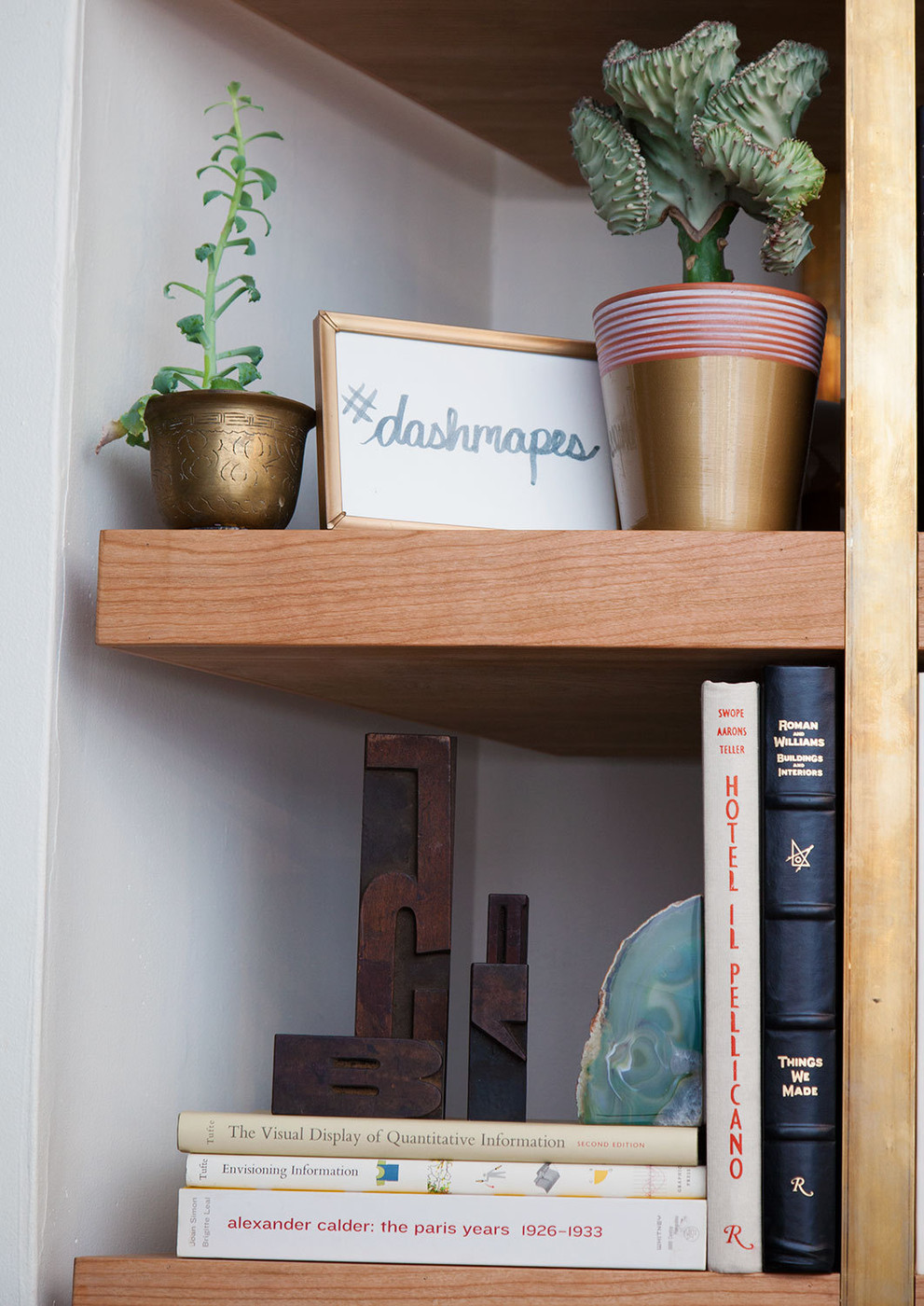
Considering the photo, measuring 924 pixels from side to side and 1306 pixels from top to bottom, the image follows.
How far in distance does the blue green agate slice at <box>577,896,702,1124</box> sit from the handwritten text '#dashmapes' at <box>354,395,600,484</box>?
1.04 feet

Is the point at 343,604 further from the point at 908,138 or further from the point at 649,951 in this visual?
the point at 908,138

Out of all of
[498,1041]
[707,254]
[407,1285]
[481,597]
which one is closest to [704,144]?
[707,254]

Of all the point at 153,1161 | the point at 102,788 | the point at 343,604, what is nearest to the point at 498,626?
the point at 343,604

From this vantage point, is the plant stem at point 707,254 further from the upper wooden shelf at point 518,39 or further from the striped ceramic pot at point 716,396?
the upper wooden shelf at point 518,39

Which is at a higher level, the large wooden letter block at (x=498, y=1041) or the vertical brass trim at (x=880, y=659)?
the vertical brass trim at (x=880, y=659)

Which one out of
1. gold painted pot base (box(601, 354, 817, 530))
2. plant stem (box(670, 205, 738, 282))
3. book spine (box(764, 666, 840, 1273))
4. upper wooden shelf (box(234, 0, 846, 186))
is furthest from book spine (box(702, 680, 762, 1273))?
upper wooden shelf (box(234, 0, 846, 186))

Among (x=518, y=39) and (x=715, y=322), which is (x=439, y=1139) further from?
(x=518, y=39)

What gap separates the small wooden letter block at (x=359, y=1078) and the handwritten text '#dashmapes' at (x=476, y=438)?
39cm

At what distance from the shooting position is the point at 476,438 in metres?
0.87

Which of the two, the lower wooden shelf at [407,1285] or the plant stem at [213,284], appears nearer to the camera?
the lower wooden shelf at [407,1285]

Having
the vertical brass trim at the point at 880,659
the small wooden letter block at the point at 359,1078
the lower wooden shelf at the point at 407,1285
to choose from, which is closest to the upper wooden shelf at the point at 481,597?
the vertical brass trim at the point at 880,659

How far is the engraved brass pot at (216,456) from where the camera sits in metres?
0.81

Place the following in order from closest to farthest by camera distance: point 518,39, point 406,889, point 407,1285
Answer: point 407,1285 → point 406,889 → point 518,39

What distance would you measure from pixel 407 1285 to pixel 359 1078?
5.0 inches
